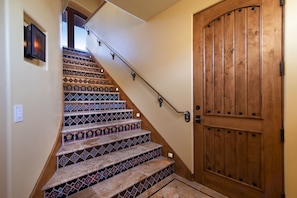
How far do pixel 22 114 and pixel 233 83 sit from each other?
1942 millimetres

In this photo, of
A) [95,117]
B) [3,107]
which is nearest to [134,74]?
[95,117]

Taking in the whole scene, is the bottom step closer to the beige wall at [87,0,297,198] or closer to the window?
the beige wall at [87,0,297,198]

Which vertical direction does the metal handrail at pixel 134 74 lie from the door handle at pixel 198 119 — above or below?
above

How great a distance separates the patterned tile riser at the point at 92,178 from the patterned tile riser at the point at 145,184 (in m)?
0.28

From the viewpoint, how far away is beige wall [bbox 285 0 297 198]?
4.39 feet

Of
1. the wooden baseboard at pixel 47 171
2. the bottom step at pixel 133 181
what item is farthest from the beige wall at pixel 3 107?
the bottom step at pixel 133 181

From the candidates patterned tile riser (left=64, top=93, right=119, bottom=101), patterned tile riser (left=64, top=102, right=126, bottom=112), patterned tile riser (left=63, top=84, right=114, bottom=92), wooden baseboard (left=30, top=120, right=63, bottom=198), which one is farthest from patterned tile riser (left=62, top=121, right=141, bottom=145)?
patterned tile riser (left=63, top=84, right=114, bottom=92)

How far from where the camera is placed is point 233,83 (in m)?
1.71

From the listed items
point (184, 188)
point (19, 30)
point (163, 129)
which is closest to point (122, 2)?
point (19, 30)

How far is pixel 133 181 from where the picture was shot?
69.6 inches

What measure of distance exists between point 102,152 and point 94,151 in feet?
0.40

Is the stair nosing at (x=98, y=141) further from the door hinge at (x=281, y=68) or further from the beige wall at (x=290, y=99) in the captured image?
the door hinge at (x=281, y=68)

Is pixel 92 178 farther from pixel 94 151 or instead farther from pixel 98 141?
pixel 98 141

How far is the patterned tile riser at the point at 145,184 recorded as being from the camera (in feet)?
5.46
